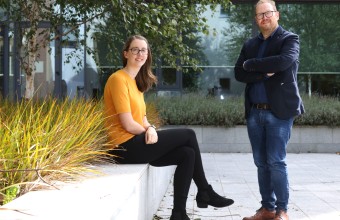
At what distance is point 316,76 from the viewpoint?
16484mm

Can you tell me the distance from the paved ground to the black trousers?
794 millimetres

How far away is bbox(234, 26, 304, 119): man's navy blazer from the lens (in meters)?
4.88

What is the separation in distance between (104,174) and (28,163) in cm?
89

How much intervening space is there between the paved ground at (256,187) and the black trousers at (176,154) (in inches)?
31.3

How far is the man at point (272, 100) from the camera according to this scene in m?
4.90

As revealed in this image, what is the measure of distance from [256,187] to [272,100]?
2876mm

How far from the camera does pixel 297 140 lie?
Answer: 12.6m

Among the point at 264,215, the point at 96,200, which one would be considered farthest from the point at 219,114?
the point at 96,200

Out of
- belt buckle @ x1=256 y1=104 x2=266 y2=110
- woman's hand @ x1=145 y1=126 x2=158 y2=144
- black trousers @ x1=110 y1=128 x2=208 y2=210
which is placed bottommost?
black trousers @ x1=110 y1=128 x2=208 y2=210

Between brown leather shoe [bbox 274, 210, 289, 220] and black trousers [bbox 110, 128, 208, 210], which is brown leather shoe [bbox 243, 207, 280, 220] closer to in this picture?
brown leather shoe [bbox 274, 210, 289, 220]

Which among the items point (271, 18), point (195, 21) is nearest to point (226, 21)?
point (195, 21)

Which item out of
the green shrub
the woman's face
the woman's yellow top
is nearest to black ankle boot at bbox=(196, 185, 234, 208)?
the woman's yellow top

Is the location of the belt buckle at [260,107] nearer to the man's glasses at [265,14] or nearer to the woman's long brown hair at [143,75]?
the man's glasses at [265,14]

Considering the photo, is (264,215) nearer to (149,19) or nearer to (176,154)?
(176,154)
